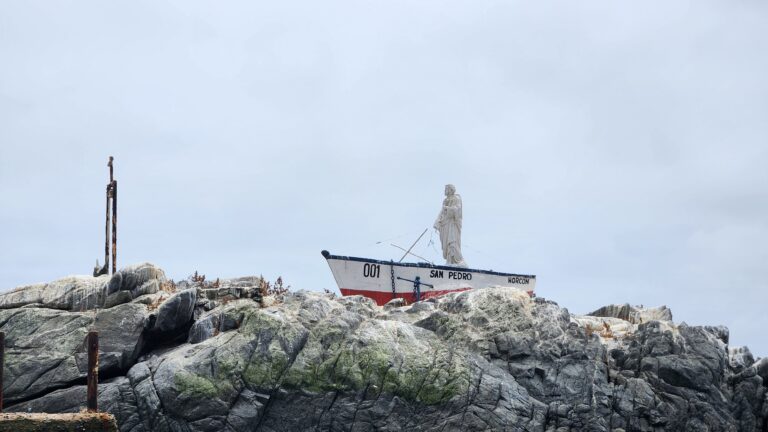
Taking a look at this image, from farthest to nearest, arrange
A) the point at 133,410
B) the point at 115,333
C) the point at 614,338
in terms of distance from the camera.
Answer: the point at 614,338
the point at 115,333
the point at 133,410

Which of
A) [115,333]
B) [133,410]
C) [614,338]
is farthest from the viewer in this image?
[614,338]

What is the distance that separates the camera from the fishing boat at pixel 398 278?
4638 cm

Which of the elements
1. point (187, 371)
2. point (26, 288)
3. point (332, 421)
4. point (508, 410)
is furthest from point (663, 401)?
point (26, 288)

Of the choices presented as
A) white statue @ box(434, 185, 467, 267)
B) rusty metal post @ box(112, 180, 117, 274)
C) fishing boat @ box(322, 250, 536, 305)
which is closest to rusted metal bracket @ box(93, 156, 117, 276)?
rusty metal post @ box(112, 180, 117, 274)

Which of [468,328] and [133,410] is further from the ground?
[468,328]

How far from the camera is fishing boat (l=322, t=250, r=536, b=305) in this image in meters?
46.4

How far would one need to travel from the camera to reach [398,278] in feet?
157

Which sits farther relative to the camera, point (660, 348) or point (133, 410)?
point (660, 348)

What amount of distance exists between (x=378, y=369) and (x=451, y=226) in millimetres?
16502

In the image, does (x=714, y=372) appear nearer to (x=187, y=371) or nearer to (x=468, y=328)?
(x=468, y=328)

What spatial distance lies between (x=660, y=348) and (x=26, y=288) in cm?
2318

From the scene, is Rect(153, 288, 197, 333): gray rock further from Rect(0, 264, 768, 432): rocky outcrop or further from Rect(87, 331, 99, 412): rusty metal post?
Rect(87, 331, 99, 412): rusty metal post

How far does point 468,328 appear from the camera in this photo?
124ft

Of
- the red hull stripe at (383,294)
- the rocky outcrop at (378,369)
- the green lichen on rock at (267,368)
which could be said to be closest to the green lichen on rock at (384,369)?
the rocky outcrop at (378,369)
